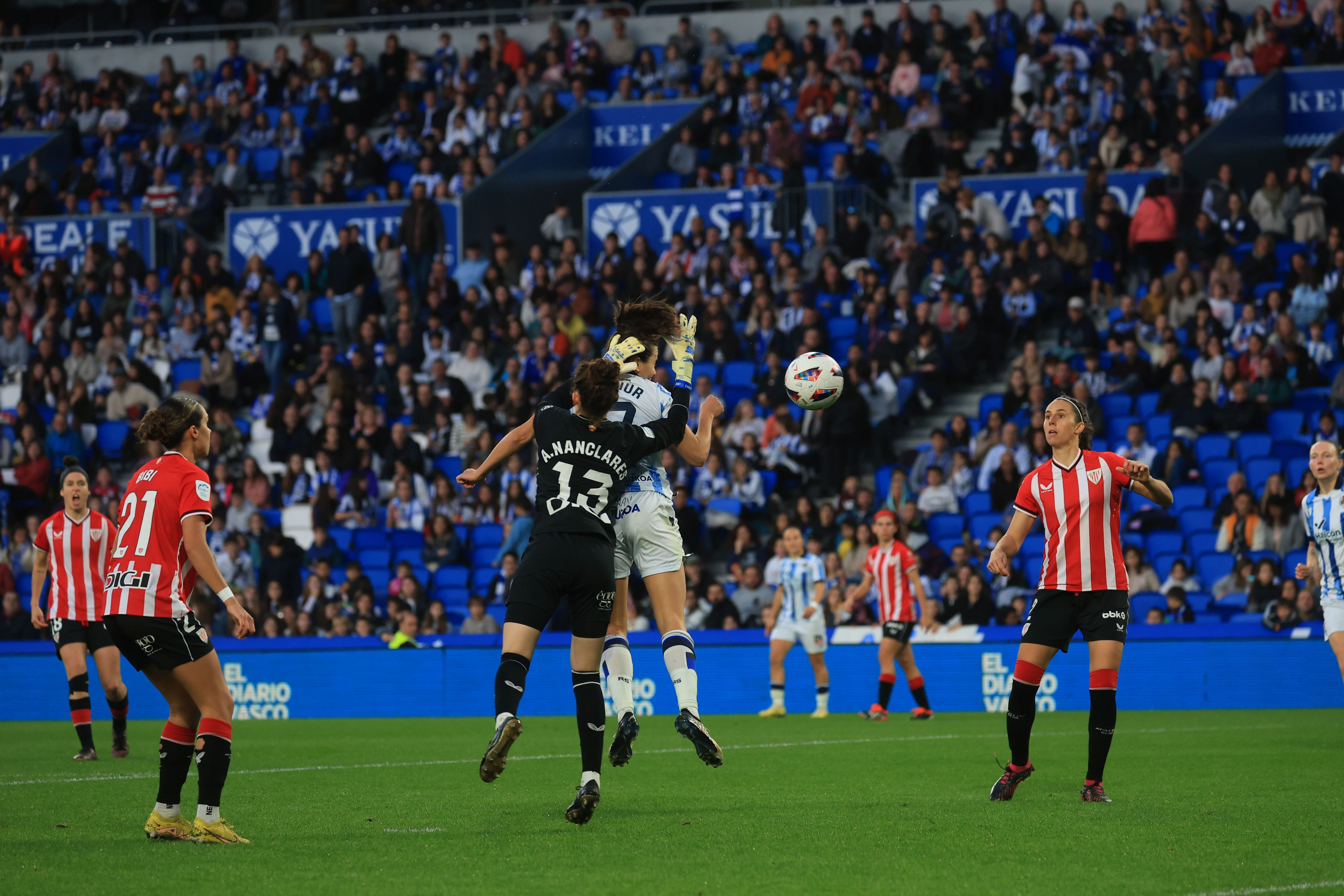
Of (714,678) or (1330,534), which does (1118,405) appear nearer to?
(714,678)

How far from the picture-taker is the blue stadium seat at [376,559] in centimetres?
2103

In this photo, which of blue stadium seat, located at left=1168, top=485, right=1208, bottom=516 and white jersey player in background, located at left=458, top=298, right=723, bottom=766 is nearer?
white jersey player in background, located at left=458, top=298, right=723, bottom=766

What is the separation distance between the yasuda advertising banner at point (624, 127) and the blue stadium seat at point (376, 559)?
8.59 m

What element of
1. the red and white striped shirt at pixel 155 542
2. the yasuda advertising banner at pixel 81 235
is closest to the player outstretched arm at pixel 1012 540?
the red and white striped shirt at pixel 155 542

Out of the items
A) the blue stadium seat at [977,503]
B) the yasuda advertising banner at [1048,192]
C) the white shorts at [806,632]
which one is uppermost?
the yasuda advertising banner at [1048,192]

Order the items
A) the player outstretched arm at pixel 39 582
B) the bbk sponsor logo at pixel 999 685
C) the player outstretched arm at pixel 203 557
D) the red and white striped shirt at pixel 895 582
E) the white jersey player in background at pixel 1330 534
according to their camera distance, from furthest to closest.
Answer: the bbk sponsor logo at pixel 999 685
the red and white striped shirt at pixel 895 582
the player outstretched arm at pixel 39 582
the white jersey player in background at pixel 1330 534
the player outstretched arm at pixel 203 557

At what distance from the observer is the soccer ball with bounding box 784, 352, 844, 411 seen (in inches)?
384

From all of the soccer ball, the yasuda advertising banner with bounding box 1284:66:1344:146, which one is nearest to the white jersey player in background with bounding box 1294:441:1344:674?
the soccer ball

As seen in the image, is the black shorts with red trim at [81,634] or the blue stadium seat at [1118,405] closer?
the black shorts with red trim at [81,634]

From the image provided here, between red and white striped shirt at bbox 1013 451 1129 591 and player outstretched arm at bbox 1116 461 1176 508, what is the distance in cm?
3

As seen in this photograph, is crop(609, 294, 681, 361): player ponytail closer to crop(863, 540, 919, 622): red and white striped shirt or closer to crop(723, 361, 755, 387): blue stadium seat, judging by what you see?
crop(863, 540, 919, 622): red and white striped shirt

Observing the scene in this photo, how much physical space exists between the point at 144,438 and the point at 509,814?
2.57m

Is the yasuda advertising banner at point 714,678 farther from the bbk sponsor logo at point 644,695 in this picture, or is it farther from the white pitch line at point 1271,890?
the white pitch line at point 1271,890

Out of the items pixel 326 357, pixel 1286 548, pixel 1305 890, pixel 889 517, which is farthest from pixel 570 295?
pixel 1305 890
